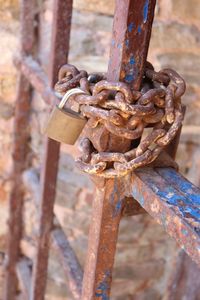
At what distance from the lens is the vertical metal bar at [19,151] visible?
1604 mm

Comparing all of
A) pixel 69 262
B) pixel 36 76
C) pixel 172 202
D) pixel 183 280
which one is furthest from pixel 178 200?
pixel 183 280

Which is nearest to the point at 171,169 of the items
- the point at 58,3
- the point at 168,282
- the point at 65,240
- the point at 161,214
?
the point at 161,214

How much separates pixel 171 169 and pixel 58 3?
631mm

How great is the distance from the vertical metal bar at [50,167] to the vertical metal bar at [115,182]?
0.53 m

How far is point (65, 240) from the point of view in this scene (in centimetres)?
141

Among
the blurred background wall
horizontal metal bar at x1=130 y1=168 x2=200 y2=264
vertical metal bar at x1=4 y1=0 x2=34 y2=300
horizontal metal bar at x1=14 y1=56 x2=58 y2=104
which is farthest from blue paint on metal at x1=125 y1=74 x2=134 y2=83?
vertical metal bar at x1=4 y1=0 x2=34 y2=300

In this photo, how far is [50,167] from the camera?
4.40 ft

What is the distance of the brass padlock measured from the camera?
735mm

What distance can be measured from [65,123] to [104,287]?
31 cm

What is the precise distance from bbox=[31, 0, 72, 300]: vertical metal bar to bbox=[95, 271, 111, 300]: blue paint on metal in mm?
551

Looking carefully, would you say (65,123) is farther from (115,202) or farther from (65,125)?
(115,202)

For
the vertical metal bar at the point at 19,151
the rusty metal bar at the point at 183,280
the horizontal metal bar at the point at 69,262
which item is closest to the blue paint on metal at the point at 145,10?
the horizontal metal bar at the point at 69,262

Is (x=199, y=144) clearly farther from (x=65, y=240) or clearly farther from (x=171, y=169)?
(x=171, y=169)

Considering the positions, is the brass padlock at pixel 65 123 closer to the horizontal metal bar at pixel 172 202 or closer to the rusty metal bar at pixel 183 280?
the horizontal metal bar at pixel 172 202
